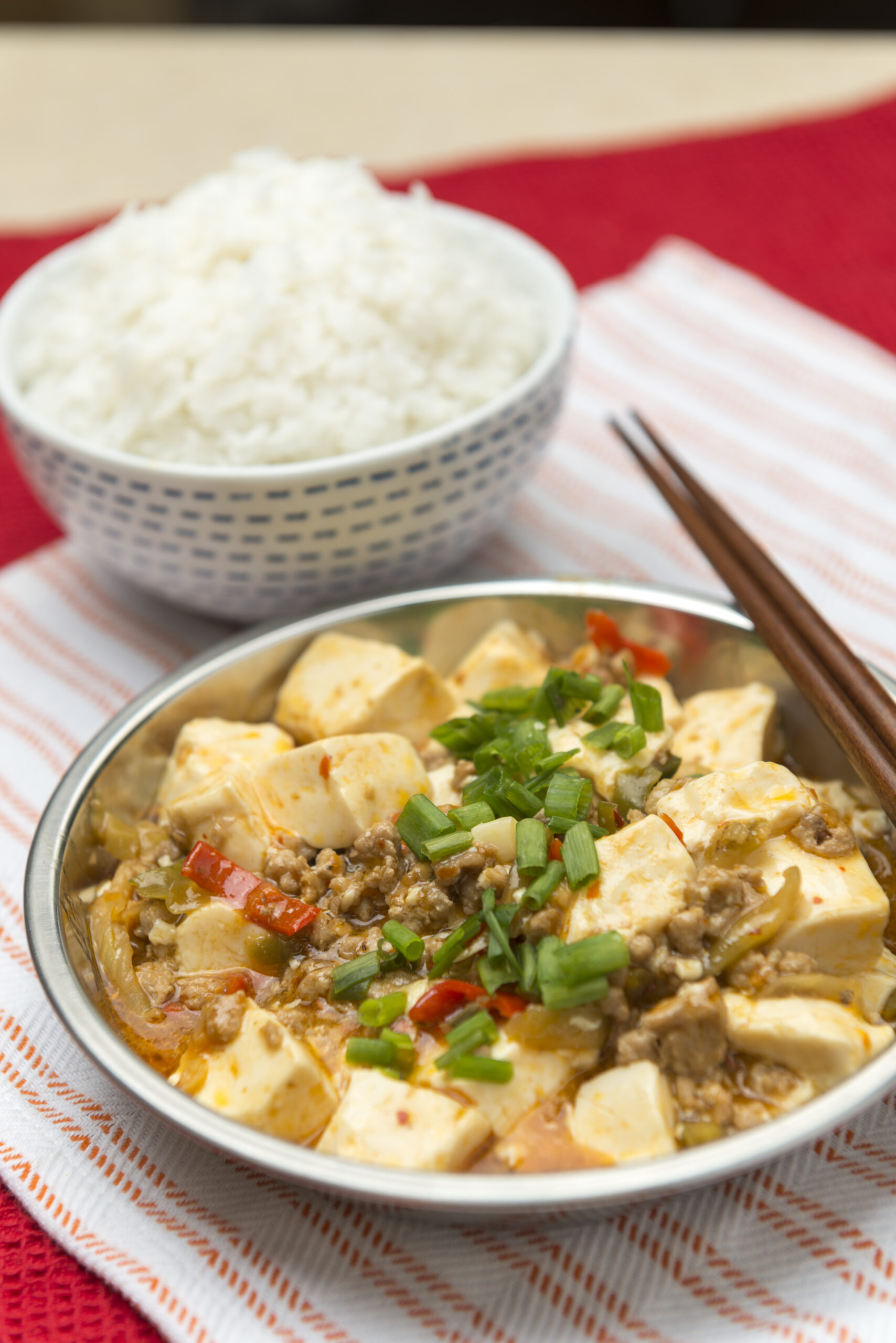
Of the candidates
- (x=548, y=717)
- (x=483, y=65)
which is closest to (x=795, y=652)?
(x=548, y=717)

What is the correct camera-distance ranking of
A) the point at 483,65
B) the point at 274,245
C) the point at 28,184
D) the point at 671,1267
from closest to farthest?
1. the point at 671,1267
2. the point at 274,245
3. the point at 28,184
4. the point at 483,65

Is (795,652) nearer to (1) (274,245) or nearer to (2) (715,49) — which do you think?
(1) (274,245)

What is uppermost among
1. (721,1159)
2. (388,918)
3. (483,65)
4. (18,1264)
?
(483,65)

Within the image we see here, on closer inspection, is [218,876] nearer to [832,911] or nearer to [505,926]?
[505,926]

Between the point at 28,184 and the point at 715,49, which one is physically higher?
the point at 715,49

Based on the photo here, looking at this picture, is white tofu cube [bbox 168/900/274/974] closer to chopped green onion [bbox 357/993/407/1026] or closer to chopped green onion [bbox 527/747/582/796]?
chopped green onion [bbox 357/993/407/1026]

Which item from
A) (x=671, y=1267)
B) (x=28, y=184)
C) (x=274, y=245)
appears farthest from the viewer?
(x=28, y=184)
